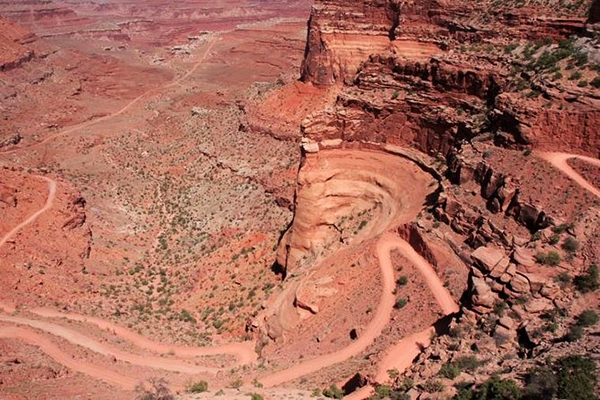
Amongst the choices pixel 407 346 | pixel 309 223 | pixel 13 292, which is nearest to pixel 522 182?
pixel 407 346

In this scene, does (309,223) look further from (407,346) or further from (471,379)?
(471,379)

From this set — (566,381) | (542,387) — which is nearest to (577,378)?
(566,381)

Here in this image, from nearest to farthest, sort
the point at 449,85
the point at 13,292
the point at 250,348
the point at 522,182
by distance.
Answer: the point at 522,182
the point at 250,348
the point at 449,85
the point at 13,292

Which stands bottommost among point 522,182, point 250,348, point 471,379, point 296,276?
point 250,348

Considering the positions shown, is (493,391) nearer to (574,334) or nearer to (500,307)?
(574,334)

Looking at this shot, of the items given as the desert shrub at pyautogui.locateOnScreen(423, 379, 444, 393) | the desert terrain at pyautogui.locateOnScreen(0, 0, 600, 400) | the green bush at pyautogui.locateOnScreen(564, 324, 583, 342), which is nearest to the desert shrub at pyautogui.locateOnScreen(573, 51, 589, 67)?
the desert terrain at pyautogui.locateOnScreen(0, 0, 600, 400)

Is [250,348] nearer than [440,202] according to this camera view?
No

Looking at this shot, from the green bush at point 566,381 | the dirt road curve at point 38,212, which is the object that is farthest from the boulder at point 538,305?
the dirt road curve at point 38,212

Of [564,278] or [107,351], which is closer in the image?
[564,278]
